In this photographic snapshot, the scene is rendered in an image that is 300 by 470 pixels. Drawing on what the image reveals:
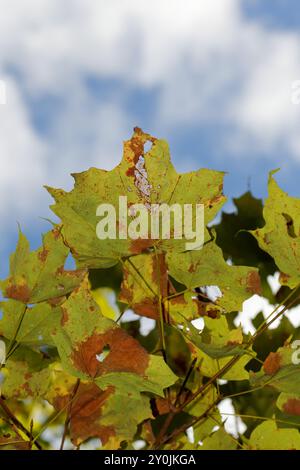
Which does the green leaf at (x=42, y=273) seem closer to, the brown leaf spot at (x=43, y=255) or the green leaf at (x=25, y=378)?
the brown leaf spot at (x=43, y=255)

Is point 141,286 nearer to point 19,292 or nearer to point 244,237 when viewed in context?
point 19,292

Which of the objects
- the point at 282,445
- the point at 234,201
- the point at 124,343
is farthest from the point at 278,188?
the point at 234,201

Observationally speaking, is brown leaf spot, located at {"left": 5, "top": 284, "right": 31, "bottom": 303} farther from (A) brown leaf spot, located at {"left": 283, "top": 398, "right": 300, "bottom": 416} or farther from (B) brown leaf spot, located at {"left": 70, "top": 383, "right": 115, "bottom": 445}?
(A) brown leaf spot, located at {"left": 283, "top": 398, "right": 300, "bottom": 416}

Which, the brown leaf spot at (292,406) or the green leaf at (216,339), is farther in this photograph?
the brown leaf spot at (292,406)

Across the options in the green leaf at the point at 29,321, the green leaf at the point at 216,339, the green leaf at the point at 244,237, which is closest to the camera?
the green leaf at the point at 216,339

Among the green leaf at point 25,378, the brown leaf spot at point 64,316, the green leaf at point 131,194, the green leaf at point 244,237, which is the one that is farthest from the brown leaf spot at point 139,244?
the green leaf at point 244,237

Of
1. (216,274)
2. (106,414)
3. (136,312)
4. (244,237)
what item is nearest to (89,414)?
(106,414)
